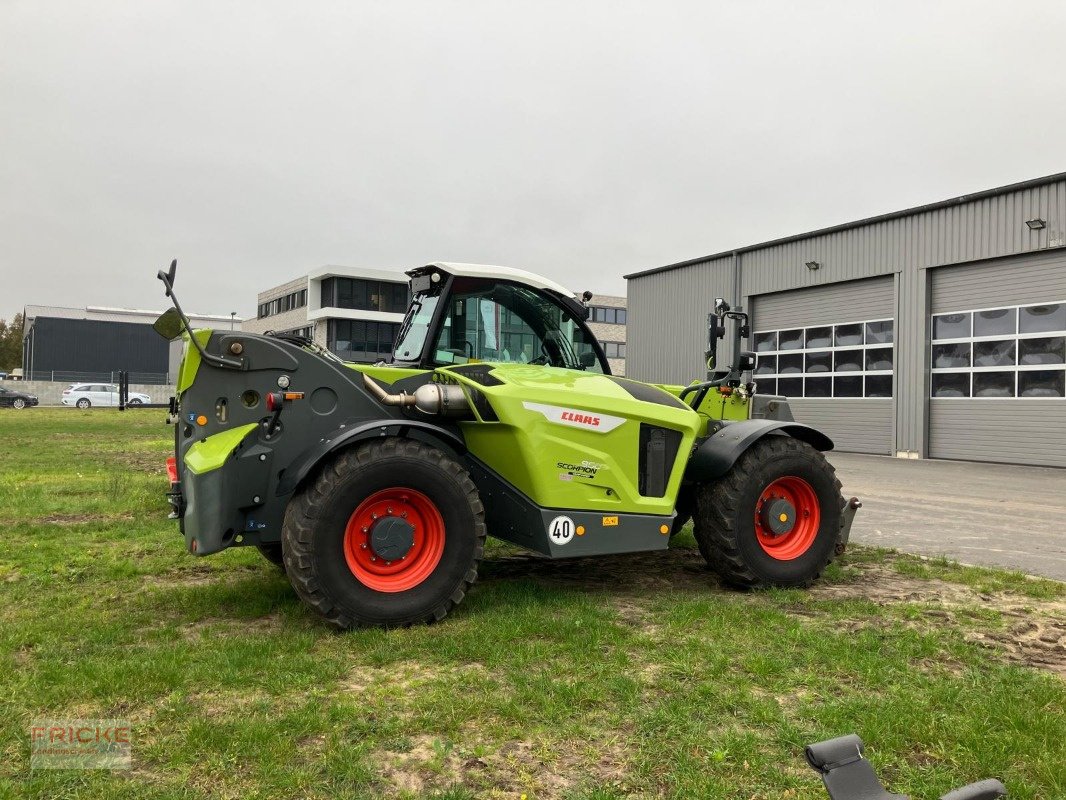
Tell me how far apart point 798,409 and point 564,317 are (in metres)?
17.1

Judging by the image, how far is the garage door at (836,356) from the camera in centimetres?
1959

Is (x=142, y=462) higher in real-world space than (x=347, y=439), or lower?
lower

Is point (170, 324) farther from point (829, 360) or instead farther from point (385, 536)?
point (829, 360)

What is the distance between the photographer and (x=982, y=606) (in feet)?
17.3

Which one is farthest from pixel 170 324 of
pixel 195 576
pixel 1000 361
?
pixel 1000 361

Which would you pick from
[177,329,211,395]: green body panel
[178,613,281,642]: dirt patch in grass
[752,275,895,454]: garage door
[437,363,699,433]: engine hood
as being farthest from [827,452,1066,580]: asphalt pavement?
[177,329,211,395]: green body panel

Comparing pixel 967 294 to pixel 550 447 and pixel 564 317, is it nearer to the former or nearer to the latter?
pixel 564 317

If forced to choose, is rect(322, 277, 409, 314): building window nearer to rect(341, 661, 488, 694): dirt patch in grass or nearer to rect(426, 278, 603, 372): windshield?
rect(426, 278, 603, 372): windshield

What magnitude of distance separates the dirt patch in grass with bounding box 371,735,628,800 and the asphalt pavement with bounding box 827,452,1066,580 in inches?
193

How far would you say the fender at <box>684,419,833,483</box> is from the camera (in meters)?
5.57

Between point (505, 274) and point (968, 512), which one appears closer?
point (505, 274)

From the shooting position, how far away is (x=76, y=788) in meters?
2.81

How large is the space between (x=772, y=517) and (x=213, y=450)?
3.74 metres

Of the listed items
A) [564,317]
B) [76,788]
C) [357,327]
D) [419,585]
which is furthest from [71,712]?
[357,327]
